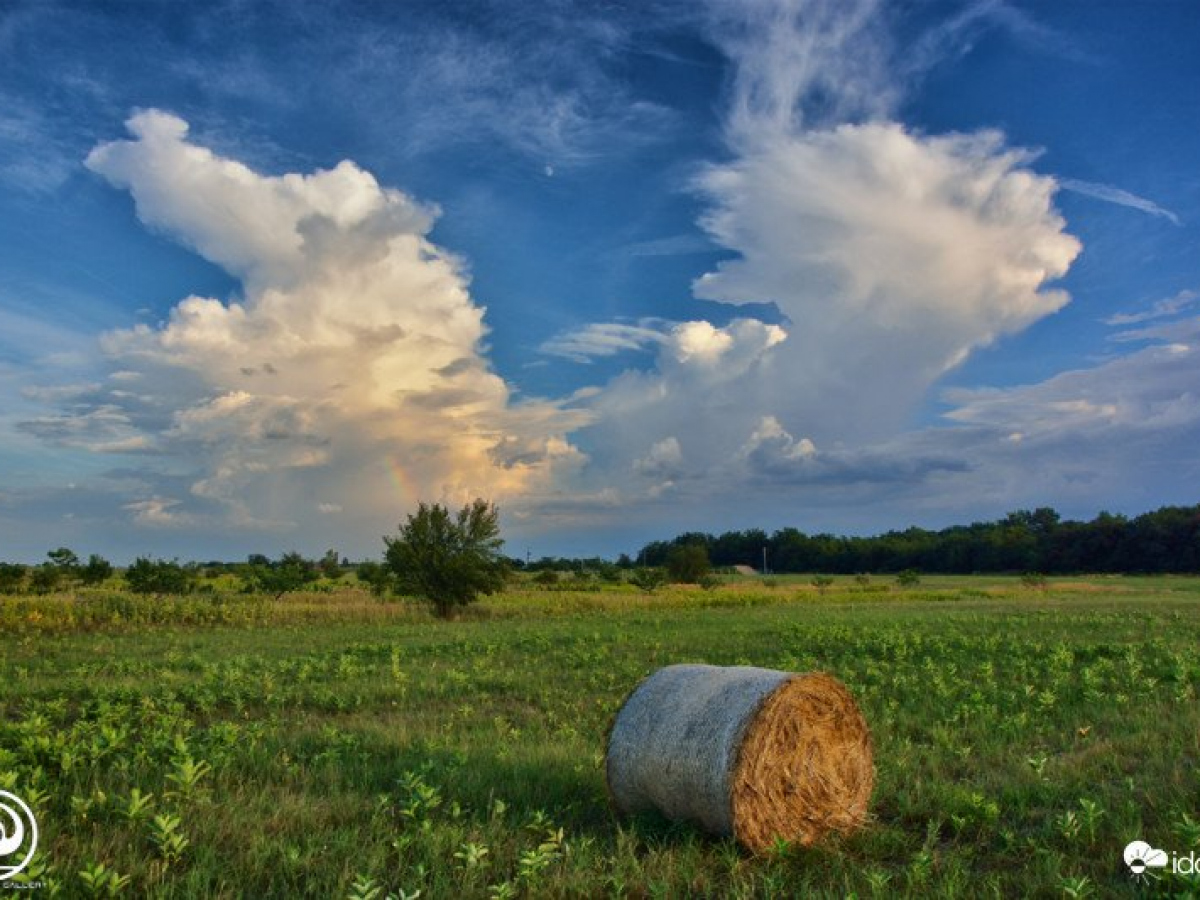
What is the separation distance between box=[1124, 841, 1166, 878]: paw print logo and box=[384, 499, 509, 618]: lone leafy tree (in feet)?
116

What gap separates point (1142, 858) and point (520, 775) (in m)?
5.66

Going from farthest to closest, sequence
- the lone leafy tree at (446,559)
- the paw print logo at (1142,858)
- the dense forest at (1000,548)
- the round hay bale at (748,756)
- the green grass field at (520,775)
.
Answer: the dense forest at (1000,548) < the lone leafy tree at (446,559) < the round hay bale at (748,756) < the paw print logo at (1142,858) < the green grass field at (520,775)

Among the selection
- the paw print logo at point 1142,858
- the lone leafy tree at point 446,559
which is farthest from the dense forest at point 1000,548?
the paw print logo at point 1142,858

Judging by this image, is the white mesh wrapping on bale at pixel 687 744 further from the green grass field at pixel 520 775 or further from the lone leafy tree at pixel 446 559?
the lone leafy tree at pixel 446 559

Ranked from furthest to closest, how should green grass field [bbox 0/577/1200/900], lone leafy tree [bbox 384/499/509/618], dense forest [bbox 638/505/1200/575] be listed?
dense forest [bbox 638/505/1200/575]
lone leafy tree [bbox 384/499/509/618]
green grass field [bbox 0/577/1200/900]

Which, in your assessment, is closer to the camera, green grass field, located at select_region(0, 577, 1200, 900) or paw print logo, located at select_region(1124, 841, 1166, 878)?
green grass field, located at select_region(0, 577, 1200, 900)

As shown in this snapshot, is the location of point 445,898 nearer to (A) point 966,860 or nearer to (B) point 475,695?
(A) point 966,860

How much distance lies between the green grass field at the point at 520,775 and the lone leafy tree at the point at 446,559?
1920 centimetres

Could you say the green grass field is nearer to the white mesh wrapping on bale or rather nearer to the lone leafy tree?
the white mesh wrapping on bale

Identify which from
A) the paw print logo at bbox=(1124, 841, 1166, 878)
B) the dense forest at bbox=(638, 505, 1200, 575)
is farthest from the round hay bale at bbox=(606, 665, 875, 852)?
the dense forest at bbox=(638, 505, 1200, 575)

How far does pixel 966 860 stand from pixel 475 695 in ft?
32.4

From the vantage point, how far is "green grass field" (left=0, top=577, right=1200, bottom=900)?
6.48 metres

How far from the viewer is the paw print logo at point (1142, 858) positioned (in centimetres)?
662

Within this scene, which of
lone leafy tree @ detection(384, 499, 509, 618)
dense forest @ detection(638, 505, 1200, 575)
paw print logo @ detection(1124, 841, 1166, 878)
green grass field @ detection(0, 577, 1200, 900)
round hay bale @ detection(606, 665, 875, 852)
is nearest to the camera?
green grass field @ detection(0, 577, 1200, 900)
